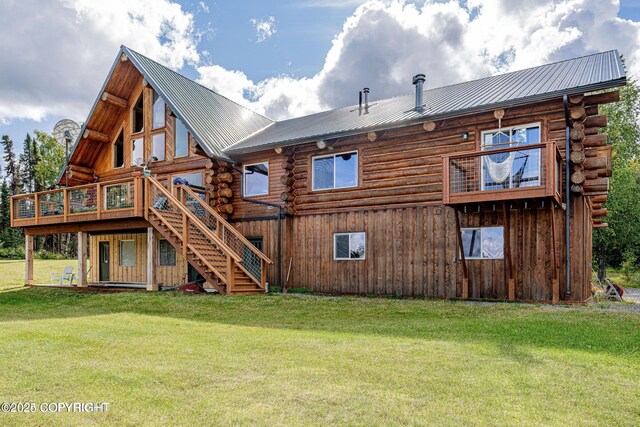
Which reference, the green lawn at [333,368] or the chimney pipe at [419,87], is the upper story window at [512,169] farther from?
the chimney pipe at [419,87]

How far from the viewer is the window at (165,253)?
57.4ft

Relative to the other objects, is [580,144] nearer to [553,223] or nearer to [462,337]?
[553,223]

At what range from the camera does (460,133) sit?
39.2 feet

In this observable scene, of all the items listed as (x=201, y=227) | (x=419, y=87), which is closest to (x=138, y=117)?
(x=201, y=227)

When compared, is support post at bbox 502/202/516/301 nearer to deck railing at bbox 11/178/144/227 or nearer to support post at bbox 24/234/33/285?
deck railing at bbox 11/178/144/227

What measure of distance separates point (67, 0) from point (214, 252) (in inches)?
557

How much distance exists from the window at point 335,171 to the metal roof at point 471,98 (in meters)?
0.88

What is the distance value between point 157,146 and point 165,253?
4288mm

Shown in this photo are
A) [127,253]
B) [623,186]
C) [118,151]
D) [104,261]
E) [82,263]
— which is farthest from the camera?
[623,186]

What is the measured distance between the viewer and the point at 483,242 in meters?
11.5

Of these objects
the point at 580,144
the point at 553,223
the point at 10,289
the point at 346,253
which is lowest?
the point at 10,289

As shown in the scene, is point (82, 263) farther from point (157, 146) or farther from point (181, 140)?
point (181, 140)

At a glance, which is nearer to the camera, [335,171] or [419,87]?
[419,87]

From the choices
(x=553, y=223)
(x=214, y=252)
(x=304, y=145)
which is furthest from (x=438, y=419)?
(x=304, y=145)
